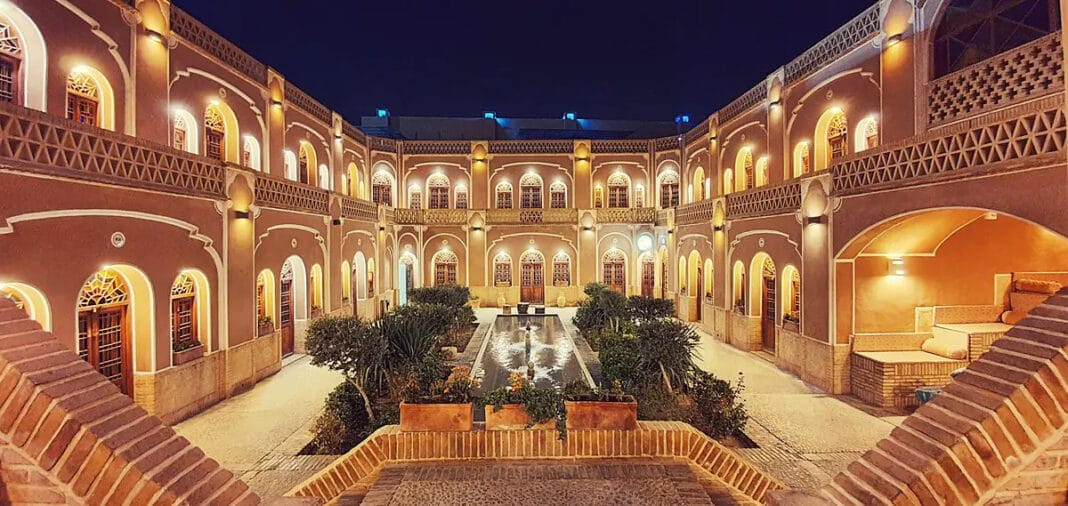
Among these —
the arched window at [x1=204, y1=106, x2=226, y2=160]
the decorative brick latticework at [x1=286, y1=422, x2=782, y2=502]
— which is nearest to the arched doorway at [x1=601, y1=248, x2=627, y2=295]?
the arched window at [x1=204, y1=106, x2=226, y2=160]

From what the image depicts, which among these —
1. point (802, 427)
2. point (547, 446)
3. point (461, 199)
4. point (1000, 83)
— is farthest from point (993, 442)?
point (461, 199)

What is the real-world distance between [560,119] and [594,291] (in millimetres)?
20878

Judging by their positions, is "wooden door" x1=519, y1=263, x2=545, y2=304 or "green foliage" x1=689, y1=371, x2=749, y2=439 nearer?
"green foliage" x1=689, y1=371, x2=749, y2=439

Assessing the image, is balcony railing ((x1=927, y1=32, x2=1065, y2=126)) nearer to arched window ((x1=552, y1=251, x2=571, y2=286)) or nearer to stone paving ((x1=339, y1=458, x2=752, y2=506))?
stone paving ((x1=339, y1=458, x2=752, y2=506))

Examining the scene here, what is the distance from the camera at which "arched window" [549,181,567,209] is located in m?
25.0

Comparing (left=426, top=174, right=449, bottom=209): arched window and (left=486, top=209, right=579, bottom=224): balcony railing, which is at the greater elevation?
(left=426, top=174, right=449, bottom=209): arched window

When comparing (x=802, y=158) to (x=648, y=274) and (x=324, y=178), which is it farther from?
(x=324, y=178)

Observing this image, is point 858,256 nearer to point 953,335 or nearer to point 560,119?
point 953,335

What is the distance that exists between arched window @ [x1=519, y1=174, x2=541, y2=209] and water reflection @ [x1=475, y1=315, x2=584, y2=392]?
784cm

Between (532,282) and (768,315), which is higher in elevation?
(532,282)

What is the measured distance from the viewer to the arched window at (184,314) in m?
9.84

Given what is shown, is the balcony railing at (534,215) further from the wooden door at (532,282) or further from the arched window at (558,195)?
the wooden door at (532,282)

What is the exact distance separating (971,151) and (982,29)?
3.62 m

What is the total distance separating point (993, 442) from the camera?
11.3 feet
